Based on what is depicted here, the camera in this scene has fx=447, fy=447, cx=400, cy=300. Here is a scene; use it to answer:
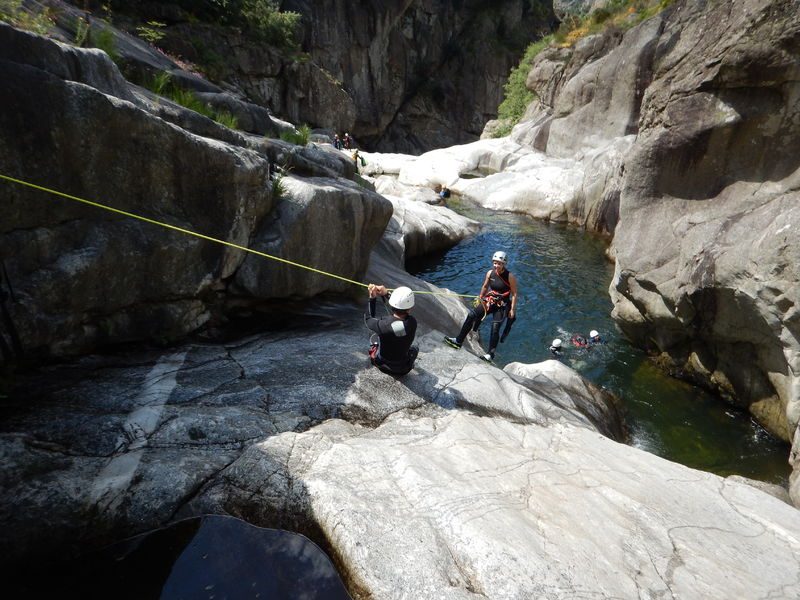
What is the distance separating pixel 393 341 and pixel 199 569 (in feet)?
11.3

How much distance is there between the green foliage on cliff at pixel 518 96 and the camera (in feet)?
131

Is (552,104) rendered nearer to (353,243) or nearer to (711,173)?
(711,173)

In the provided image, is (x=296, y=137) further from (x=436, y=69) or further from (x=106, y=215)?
(x=436, y=69)

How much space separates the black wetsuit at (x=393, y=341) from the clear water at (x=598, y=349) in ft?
19.9

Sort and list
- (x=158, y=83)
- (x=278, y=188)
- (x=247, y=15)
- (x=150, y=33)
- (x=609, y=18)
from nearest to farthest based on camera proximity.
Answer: (x=278, y=188), (x=158, y=83), (x=150, y=33), (x=247, y=15), (x=609, y=18)

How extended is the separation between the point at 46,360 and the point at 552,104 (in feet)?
118

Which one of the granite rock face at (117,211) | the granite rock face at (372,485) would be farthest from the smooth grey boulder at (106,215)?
the granite rock face at (372,485)

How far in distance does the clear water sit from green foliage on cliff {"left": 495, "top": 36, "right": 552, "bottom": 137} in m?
20.2

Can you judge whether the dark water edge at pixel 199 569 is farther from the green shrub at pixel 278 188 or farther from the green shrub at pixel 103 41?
the green shrub at pixel 103 41

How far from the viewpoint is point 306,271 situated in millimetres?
7891

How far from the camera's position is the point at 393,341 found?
635 centimetres

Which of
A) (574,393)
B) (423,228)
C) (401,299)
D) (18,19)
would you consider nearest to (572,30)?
(423,228)

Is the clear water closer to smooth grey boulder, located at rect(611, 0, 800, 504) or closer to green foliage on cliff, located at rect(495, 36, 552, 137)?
smooth grey boulder, located at rect(611, 0, 800, 504)

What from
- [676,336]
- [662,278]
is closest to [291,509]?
[662,278]
